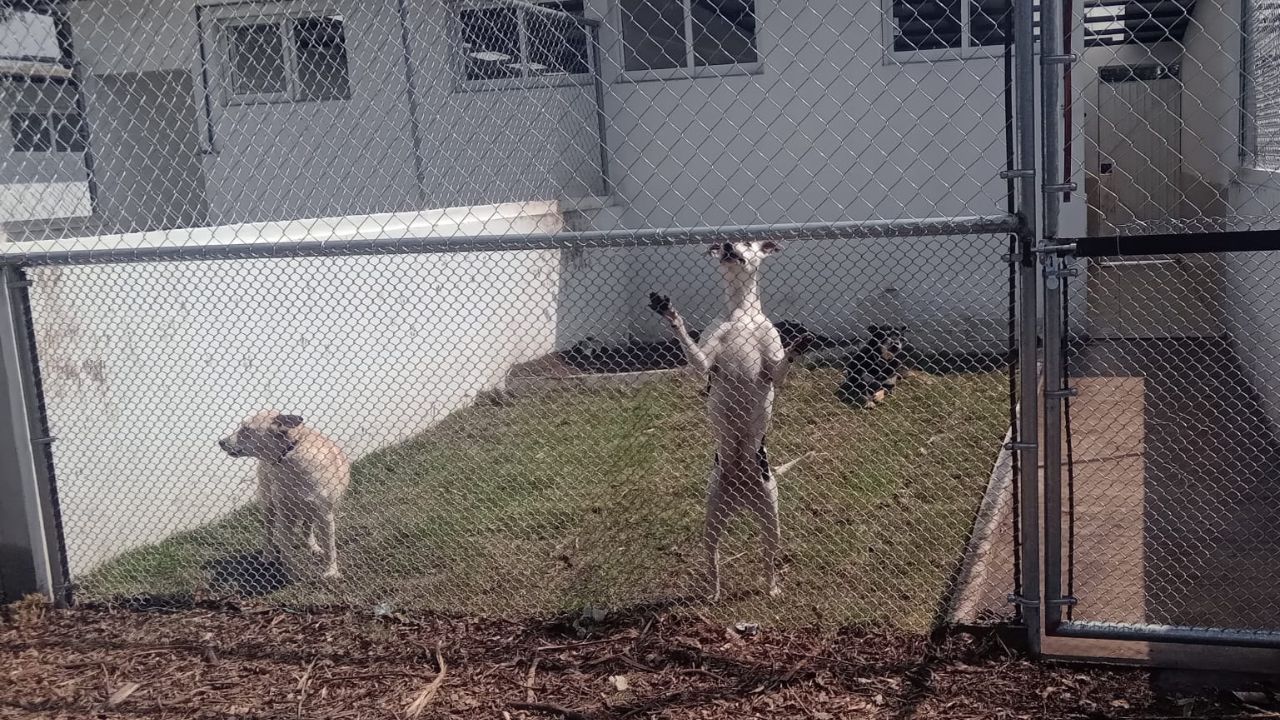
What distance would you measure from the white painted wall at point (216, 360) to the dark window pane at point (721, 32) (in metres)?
3.85

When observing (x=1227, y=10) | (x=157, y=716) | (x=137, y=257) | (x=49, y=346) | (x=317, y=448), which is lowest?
(x=157, y=716)

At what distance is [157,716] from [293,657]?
1.77 ft

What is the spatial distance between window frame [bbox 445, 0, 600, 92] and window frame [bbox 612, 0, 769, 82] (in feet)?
1.11

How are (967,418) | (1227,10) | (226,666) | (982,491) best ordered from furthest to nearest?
(1227,10) < (967,418) < (982,491) < (226,666)

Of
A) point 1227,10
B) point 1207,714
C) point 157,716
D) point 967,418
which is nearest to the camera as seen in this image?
point 1207,714

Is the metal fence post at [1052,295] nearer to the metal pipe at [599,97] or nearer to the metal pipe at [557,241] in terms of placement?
the metal pipe at [557,241]

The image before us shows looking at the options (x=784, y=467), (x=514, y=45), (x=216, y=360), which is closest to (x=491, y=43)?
(x=514, y=45)

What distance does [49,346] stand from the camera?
490 centimetres

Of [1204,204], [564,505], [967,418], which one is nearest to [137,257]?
[564,505]

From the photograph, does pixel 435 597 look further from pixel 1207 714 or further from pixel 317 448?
pixel 1207 714

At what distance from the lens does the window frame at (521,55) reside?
9.42m

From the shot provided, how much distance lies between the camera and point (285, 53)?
10.4m

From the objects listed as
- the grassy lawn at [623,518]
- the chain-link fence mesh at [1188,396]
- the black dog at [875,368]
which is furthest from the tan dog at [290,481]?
the black dog at [875,368]

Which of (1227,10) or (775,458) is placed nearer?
(775,458)
